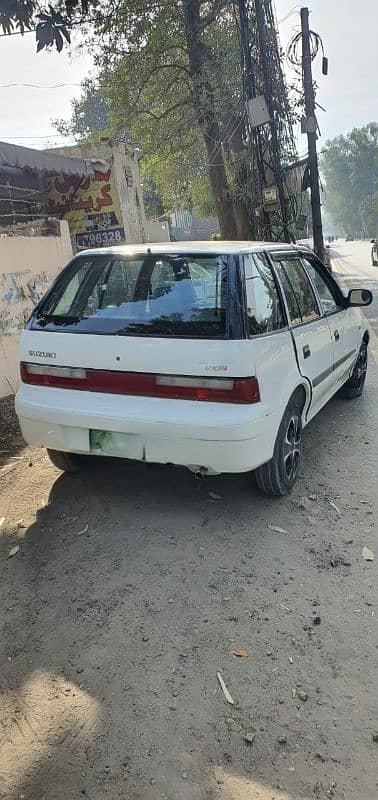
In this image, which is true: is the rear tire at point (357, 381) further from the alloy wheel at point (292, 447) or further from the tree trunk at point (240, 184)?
the tree trunk at point (240, 184)

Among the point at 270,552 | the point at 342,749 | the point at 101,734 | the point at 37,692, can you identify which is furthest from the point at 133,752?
the point at 270,552

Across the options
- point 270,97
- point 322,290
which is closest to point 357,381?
point 322,290

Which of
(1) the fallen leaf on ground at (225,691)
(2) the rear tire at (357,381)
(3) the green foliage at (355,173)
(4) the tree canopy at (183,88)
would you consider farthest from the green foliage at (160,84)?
(3) the green foliage at (355,173)

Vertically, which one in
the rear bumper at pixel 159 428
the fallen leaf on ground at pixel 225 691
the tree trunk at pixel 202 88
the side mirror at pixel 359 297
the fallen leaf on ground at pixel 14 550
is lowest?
the fallen leaf on ground at pixel 225 691

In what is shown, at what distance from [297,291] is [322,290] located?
2.88ft

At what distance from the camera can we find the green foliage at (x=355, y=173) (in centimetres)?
9562

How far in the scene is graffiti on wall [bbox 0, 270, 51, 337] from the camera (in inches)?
275

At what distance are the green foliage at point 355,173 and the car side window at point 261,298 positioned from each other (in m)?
→ 90.6

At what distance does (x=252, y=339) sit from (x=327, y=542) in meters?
1.27

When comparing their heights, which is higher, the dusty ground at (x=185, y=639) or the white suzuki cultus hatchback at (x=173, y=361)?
the white suzuki cultus hatchback at (x=173, y=361)

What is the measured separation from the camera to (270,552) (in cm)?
323

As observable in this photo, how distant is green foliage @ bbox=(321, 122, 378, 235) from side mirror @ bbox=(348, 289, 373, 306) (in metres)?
88.9

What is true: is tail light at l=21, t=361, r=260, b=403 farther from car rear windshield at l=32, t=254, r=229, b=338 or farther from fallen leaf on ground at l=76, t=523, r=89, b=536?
fallen leaf on ground at l=76, t=523, r=89, b=536

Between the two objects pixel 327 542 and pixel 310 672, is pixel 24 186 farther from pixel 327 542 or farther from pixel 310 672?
pixel 310 672
